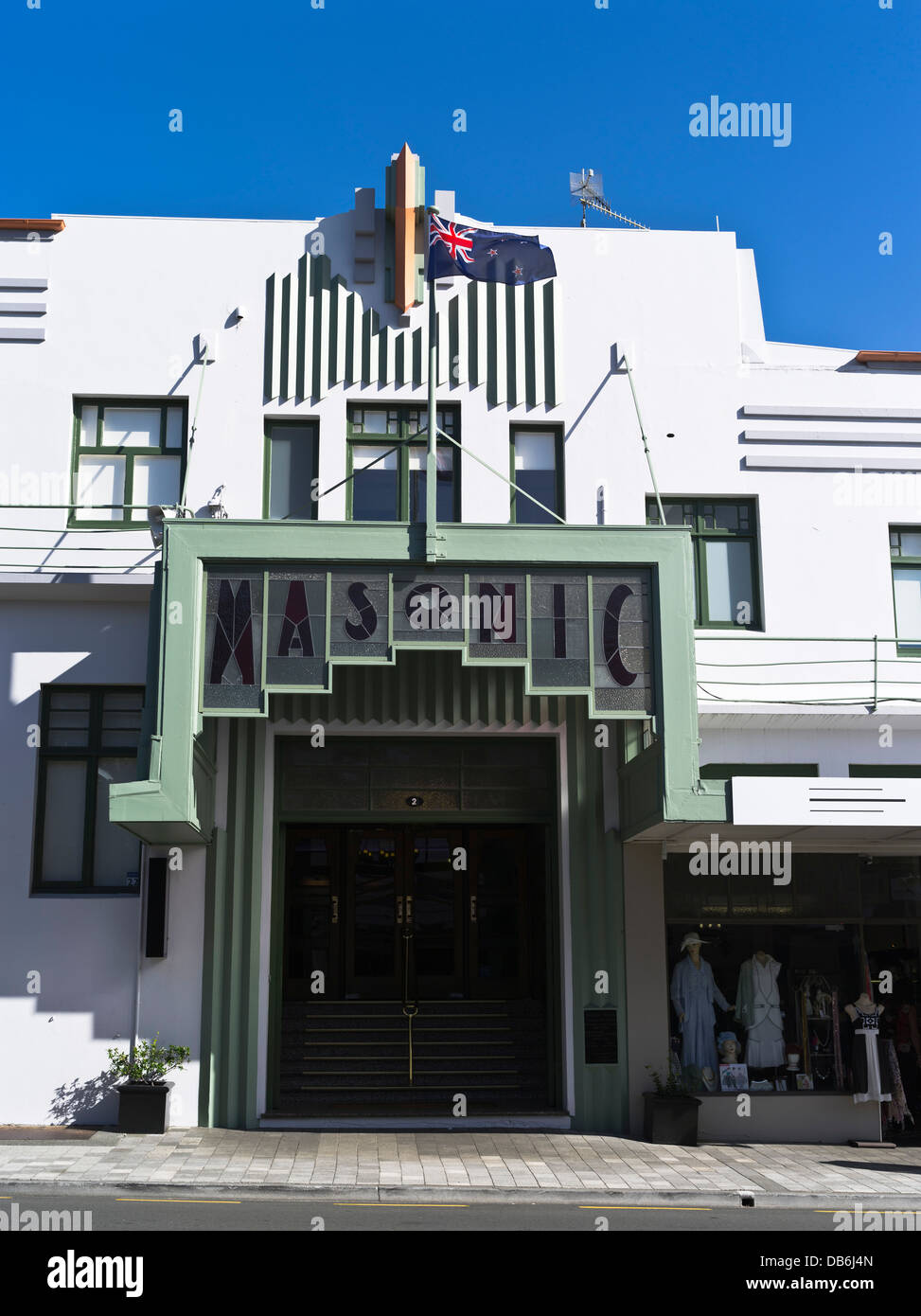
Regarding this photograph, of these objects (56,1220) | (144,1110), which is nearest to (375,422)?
(144,1110)

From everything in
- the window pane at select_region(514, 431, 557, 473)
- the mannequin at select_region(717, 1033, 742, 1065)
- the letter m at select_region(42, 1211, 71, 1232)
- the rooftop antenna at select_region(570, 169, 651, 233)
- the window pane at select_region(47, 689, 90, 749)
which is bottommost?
the letter m at select_region(42, 1211, 71, 1232)

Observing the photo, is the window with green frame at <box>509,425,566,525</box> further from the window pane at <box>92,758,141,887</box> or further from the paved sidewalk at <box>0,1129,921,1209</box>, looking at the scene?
the paved sidewalk at <box>0,1129,921,1209</box>

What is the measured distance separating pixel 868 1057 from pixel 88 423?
12.1m

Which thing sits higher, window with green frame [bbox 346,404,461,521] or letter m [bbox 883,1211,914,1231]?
window with green frame [bbox 346,404,461,521]

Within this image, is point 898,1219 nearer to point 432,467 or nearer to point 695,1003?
point 695,1003

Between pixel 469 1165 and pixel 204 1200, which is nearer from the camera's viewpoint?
pixel 204 1200

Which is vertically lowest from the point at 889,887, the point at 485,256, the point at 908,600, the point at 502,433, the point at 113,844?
the point at 889,887

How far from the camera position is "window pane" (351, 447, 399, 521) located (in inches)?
668

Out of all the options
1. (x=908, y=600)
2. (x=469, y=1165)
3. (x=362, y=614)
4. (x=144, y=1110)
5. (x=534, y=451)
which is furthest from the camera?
(x=908, y=600)

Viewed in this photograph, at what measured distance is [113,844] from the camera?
16.1m

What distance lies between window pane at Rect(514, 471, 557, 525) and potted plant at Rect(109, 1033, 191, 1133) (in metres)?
7.54

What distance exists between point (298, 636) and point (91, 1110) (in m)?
5.89

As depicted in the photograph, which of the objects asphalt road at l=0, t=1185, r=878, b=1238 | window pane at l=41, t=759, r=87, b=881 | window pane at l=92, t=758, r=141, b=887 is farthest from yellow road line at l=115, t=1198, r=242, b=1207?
window pane at l=41, t=759, r=87, b=881
